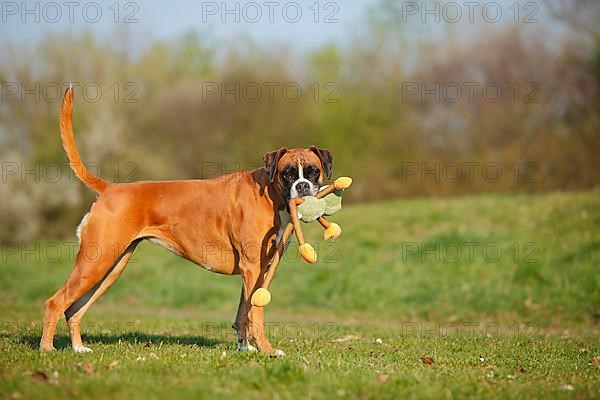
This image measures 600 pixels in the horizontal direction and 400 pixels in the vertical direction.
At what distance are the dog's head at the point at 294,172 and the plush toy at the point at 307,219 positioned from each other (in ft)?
0.43

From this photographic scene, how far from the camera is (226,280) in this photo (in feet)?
57.9

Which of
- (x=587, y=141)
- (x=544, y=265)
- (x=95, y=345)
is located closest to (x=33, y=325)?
(x=95, y=345)

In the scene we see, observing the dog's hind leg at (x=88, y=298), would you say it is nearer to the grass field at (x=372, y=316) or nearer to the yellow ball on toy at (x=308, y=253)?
the grass field at (x=372, y=316)

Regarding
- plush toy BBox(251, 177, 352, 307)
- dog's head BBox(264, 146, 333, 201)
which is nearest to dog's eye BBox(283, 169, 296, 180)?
dog's head BBox(264, 146, 333, 201)

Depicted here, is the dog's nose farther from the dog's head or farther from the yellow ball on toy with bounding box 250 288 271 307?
the yellow ball on toy with bounding box 250 288 271 307

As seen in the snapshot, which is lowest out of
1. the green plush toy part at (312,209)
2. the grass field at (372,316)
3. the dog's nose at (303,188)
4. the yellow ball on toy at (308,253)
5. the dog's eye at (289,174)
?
the grass field at (372,316)

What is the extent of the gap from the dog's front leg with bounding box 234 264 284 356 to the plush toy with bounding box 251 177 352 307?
0.14m

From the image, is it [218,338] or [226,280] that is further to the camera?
[226,280]

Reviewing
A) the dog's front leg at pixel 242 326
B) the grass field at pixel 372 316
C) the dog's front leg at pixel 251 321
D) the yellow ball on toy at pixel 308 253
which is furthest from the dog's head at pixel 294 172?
the grass field at pixel 372 316

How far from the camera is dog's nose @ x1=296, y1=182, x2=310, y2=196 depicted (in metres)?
7.36

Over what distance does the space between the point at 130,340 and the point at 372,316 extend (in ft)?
22.6

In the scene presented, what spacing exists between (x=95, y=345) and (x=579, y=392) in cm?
491

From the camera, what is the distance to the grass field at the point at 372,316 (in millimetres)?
5777

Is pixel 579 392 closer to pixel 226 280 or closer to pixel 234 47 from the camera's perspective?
pixel 226 280
